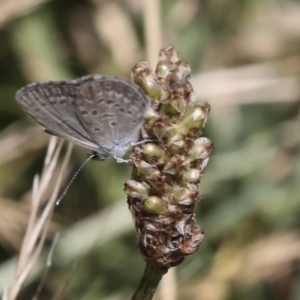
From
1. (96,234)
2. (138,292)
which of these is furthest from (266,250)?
(138,292)

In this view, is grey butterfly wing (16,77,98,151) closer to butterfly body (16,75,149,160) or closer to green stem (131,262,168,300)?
butterfly body (16,75,149,160)

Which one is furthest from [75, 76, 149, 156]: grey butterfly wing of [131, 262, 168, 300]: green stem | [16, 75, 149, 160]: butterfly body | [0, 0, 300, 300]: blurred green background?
[0, 0, 300, 300]: blurred green background

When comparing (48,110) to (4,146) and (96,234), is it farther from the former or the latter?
(4,146)

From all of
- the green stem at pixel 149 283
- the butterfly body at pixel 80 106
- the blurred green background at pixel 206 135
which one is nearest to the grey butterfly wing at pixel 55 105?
the butterfly body at pixel 80 106

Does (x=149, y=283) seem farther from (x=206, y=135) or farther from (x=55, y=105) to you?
(x=206, y=135)

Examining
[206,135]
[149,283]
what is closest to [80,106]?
[149,283]

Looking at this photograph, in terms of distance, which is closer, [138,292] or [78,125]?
[138,292]
